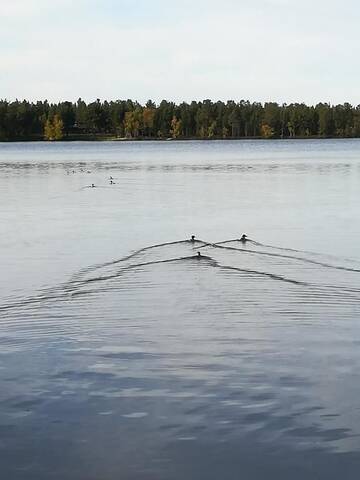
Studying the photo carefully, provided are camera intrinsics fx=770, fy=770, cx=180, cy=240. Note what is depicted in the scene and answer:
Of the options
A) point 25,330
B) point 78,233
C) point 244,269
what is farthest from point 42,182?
point 25,330

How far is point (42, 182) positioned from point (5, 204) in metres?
18.7

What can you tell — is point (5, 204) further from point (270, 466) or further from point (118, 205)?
point (270, 466)

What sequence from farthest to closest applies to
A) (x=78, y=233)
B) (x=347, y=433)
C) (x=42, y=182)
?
(x=42, y=182) → (x=78, y=233) → (x=347, y=433)

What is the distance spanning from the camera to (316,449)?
8.01 meters

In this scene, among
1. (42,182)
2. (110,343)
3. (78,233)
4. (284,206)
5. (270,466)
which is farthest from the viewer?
(42,182)

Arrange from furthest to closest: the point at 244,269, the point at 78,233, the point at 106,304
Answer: the point at 78,233, the point at 244,269, the point at 106,304

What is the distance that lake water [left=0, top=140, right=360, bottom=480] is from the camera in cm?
798

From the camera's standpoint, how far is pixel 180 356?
11320 millimetres

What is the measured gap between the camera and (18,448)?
8148mm

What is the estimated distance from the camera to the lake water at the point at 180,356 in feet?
26.2

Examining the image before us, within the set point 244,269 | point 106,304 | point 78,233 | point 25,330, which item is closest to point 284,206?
point 78,233

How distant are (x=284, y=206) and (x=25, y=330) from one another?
25092 millimetres

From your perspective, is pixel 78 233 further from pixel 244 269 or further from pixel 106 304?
pixel 106 304

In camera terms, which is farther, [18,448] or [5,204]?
[5,204]
